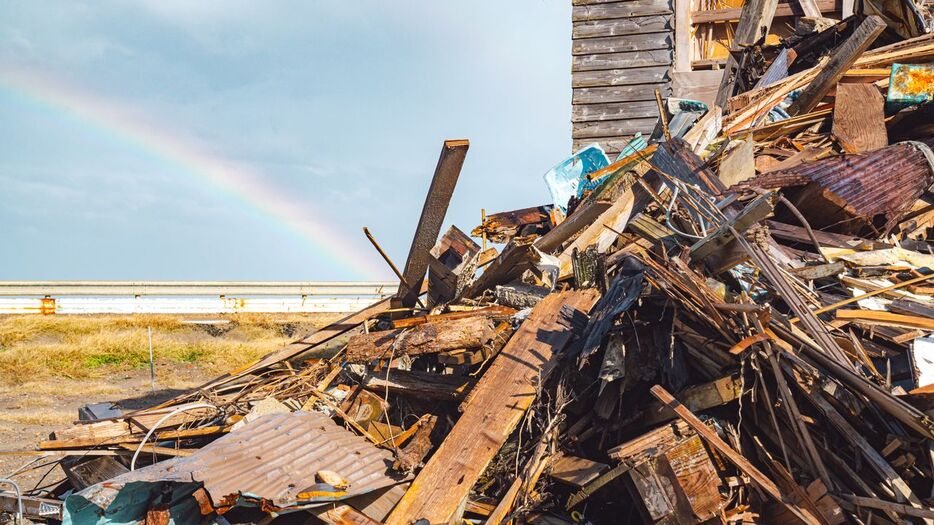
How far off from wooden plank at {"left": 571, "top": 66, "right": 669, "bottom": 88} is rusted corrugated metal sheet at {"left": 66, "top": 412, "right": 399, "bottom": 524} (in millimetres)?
7576

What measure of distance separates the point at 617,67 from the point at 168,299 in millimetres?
7765

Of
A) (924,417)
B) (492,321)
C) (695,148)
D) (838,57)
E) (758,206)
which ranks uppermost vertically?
(838,57)

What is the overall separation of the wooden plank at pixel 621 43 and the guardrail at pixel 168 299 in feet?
17.6

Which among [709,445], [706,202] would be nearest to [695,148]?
[706,202]

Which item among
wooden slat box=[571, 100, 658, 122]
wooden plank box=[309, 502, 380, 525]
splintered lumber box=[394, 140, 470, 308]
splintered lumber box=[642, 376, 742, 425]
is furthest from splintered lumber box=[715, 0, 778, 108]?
wooden plank box=[309, 502, 380, 525]

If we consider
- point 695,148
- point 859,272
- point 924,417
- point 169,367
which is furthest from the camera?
point 169,367

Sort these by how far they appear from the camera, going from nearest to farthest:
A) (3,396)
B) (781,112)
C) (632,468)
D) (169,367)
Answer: (632,468)
(781,112)
(3,396)
(169,367)

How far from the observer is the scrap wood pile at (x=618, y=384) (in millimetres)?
3664

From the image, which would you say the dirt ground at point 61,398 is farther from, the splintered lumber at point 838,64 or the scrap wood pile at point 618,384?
the splintered lumber at point 838,64

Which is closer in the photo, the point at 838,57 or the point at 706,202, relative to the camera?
the point at 706,202

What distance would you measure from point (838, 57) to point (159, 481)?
6359 millimetres

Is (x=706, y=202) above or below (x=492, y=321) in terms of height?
above

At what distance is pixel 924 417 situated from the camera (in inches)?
132

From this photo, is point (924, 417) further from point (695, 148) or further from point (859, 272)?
point (695, 148)
